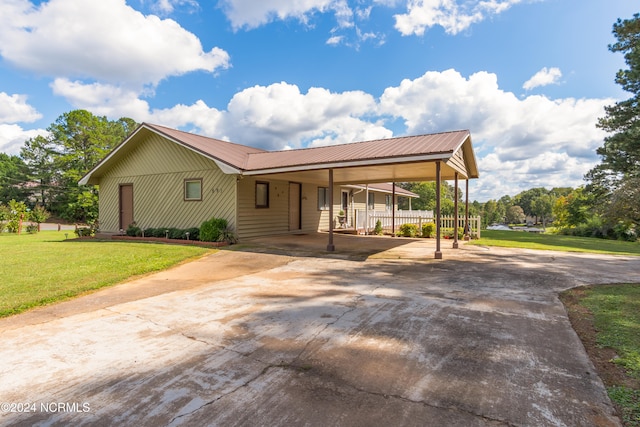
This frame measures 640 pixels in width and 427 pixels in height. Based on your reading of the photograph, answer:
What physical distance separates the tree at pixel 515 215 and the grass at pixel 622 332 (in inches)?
4249

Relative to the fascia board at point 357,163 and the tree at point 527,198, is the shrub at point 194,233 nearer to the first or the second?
the fascia board at point 357,163

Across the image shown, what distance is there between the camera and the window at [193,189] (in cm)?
1362

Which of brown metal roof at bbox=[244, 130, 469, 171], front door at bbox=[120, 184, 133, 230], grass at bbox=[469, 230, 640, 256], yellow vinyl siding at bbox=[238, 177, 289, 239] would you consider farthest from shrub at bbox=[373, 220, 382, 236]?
front door at bbox=[120, 184, 133, 230]

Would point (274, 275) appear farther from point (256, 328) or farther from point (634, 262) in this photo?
point (634, 262)

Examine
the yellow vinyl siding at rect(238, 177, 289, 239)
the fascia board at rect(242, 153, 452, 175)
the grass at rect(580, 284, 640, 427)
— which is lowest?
the grass at rect(580, 284, 640, 427)

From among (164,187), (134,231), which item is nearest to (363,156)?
(164,187)

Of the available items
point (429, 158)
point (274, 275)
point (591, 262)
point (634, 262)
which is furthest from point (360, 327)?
point (634, 262)

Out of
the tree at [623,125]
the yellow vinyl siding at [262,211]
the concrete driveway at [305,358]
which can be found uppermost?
the tree at [623,125]

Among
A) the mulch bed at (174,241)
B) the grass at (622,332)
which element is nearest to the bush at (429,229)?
the mulch bed at (174,241)

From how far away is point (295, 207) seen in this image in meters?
16.2

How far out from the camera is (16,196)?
40250 mm

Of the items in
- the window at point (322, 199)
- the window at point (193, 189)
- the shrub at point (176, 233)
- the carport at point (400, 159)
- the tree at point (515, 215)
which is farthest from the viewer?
the tree at point (515, 215)

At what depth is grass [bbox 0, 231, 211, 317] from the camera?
17.6 ft

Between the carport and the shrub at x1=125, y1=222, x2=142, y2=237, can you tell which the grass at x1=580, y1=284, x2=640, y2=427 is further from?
the shrub at x1=125, y1=222, x2=142, y2=237
